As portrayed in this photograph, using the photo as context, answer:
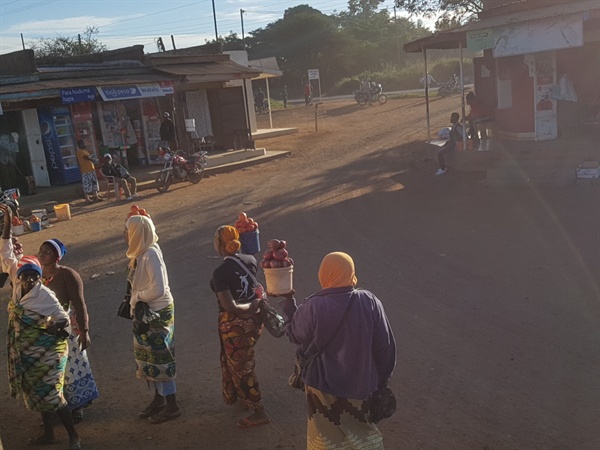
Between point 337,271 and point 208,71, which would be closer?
point 337,271

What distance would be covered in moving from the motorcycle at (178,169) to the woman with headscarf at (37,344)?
1289 centimetres

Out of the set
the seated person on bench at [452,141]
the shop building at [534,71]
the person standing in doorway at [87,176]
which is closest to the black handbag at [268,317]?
the shop building at [534,71]

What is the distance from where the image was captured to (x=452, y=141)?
52.2 feet

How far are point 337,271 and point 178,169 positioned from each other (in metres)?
14.8

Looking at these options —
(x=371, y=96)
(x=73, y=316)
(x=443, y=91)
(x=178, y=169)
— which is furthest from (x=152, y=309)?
(x=443, y=91)

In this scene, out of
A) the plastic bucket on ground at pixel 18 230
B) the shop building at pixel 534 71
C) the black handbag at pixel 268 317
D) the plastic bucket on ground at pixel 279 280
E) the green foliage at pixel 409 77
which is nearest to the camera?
the plastic bucket on ground at pixel 279 280

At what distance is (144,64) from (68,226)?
8696 millimetres

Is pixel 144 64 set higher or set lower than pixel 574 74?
higher

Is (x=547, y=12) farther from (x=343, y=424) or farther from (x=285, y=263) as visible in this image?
(x=343, y=424)

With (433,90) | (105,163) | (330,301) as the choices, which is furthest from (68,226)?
(433,90)

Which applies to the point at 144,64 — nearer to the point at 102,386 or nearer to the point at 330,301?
the point at 102,386

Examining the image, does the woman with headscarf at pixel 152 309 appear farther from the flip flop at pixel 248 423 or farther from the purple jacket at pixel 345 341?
the purple jacket at pixel 345 341

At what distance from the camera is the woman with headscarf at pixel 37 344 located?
4723 mm

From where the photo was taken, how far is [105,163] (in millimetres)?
16500
